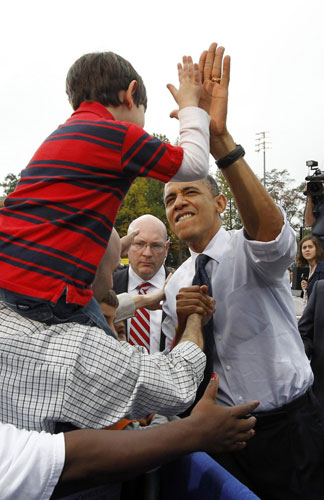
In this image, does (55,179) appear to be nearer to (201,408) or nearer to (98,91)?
(98,91)

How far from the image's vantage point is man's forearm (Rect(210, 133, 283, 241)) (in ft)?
5.53

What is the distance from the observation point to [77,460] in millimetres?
993

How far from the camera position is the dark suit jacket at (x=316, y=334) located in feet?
10.3

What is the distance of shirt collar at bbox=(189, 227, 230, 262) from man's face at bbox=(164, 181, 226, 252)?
79mm

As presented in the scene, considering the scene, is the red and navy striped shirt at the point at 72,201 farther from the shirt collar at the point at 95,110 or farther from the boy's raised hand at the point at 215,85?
the boy's raised hand at the point at 215,85

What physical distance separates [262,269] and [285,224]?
216 millimetres

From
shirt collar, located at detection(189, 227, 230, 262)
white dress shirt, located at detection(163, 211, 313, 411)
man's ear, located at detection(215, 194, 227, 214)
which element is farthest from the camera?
man's ear, located at detection(215, 194, 227, 214)

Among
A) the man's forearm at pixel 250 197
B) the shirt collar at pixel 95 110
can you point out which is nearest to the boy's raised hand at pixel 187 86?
the man's forearm at pixel 250 197

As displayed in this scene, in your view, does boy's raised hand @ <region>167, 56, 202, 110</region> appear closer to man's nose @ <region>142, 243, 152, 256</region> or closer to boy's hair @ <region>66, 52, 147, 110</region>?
boy's hair @ <region>66, 52, 147, 110</region>

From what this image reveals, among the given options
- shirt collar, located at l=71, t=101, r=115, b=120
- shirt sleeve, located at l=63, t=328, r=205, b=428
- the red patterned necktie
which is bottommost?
the red patterned necktie

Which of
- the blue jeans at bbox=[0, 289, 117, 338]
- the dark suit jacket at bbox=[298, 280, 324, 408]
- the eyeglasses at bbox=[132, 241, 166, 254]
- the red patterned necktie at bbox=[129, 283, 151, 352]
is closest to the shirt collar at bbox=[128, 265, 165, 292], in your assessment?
the eyeglasses at bbox=[132, 241, 166, 254]

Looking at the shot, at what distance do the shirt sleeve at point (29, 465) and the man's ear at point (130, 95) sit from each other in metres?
1.21

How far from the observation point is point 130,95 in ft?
5.44

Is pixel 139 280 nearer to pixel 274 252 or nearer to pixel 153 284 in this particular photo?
pixel 153 284
